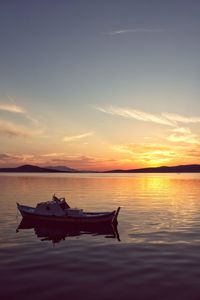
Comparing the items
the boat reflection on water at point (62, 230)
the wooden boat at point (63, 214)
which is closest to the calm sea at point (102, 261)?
the boat reflection on water at point (62, 230)

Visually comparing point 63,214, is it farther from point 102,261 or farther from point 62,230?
point 102,261

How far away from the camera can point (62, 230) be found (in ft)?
146

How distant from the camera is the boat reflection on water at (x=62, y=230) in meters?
40.0

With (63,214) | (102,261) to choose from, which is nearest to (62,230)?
(63,214)

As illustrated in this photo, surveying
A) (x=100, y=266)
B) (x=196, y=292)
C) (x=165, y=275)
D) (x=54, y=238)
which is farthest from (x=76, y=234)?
(x=196, y=292)

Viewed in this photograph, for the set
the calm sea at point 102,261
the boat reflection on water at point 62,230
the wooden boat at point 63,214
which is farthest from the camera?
the wooden boat at point 63,214

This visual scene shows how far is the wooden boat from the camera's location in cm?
4559

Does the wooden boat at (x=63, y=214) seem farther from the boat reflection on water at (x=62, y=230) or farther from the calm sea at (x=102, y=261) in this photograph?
the calm sea at (x=102, y=261)

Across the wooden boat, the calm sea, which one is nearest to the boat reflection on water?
the calm sea

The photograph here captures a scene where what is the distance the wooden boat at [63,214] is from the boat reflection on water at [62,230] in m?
0.66

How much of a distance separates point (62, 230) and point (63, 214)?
3.44 metres

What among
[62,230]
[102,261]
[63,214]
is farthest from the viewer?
[63,214]

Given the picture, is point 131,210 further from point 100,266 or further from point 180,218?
point 100,266

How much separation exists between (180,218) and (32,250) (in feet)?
90.5
